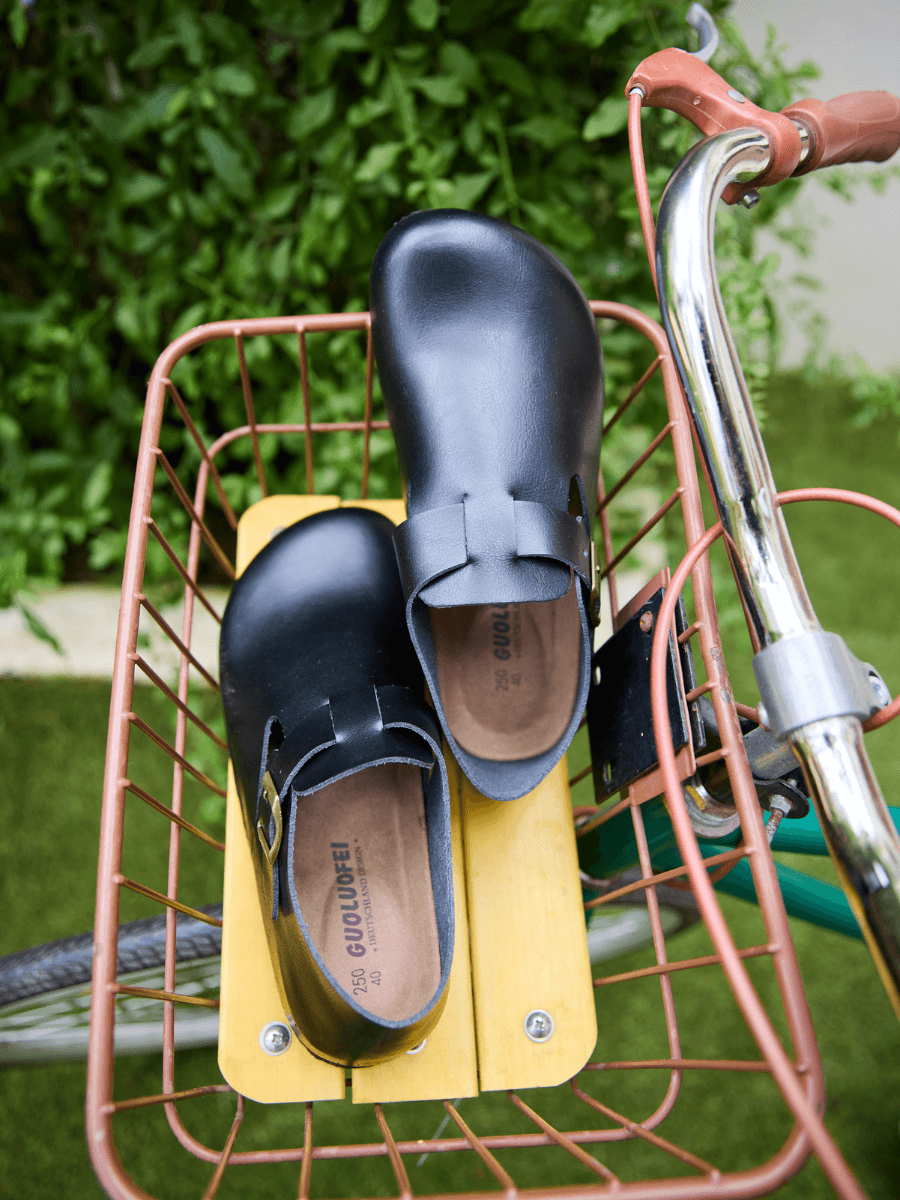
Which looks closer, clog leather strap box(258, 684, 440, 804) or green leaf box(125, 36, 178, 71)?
clog leather strap box(258, 684, 440, 804)

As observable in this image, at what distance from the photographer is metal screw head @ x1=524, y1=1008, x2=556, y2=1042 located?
0.58 m

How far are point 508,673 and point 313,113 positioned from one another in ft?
2.20

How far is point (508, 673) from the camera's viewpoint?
0.65 m

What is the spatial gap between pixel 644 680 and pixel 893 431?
1.19 meters

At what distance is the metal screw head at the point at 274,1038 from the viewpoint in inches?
22.2

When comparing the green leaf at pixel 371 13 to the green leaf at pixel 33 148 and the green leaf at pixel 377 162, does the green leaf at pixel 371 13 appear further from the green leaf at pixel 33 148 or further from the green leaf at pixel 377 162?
the green leaf at pixel 33 148

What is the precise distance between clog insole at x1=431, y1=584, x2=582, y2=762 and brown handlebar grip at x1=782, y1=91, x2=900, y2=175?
305mm

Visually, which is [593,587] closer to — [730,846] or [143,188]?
[730,846]

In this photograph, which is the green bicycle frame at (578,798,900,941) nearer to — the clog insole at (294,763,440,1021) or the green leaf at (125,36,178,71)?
the clog insole at (294,763,440,1021)

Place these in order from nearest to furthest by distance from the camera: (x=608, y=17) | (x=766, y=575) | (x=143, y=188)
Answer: (x=766, y=575) < (x=608, y=17) < (x=143, y=188)

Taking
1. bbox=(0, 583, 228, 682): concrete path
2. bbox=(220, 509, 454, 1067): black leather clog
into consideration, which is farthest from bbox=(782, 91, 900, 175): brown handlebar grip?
bbox=(0, 583, 228, 682): concrete path

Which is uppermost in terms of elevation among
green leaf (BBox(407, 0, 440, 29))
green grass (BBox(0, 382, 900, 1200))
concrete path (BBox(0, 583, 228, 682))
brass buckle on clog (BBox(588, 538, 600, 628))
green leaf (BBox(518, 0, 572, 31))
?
green leaf (BBox(407, 0, 440, 29))

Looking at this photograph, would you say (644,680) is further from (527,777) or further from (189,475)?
(189,475)

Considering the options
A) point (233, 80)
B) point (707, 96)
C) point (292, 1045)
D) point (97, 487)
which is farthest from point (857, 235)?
point (292, 1045)
